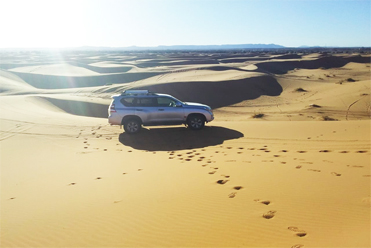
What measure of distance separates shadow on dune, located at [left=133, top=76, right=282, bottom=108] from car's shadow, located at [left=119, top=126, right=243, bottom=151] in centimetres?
1104

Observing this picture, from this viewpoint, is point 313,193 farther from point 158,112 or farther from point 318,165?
point 158,112

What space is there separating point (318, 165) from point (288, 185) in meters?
1.77

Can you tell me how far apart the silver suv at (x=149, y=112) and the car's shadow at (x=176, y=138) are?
379mm

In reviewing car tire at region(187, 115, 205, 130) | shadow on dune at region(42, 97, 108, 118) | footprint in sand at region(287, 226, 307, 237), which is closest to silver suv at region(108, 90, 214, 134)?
car tire at region(187, 115, 205, 130)

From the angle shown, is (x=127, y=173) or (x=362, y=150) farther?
(x=362, y=150)

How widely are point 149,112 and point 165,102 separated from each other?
777mm

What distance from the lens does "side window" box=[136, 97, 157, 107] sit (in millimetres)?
12102

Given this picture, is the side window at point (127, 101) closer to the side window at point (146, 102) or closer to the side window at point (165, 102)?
the side window at point (146, 102)

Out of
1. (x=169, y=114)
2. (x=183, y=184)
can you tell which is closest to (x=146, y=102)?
(x=169, y=114)

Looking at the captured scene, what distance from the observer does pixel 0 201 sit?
607 centimetres

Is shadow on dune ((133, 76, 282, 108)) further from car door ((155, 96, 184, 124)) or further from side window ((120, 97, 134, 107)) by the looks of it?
side window ((120, 97, 134, 107))

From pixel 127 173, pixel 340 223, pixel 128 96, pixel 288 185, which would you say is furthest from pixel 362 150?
pixel 128 96

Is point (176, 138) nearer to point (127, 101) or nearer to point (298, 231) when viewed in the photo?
point (127, 101)

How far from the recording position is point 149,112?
12000 millimetres
